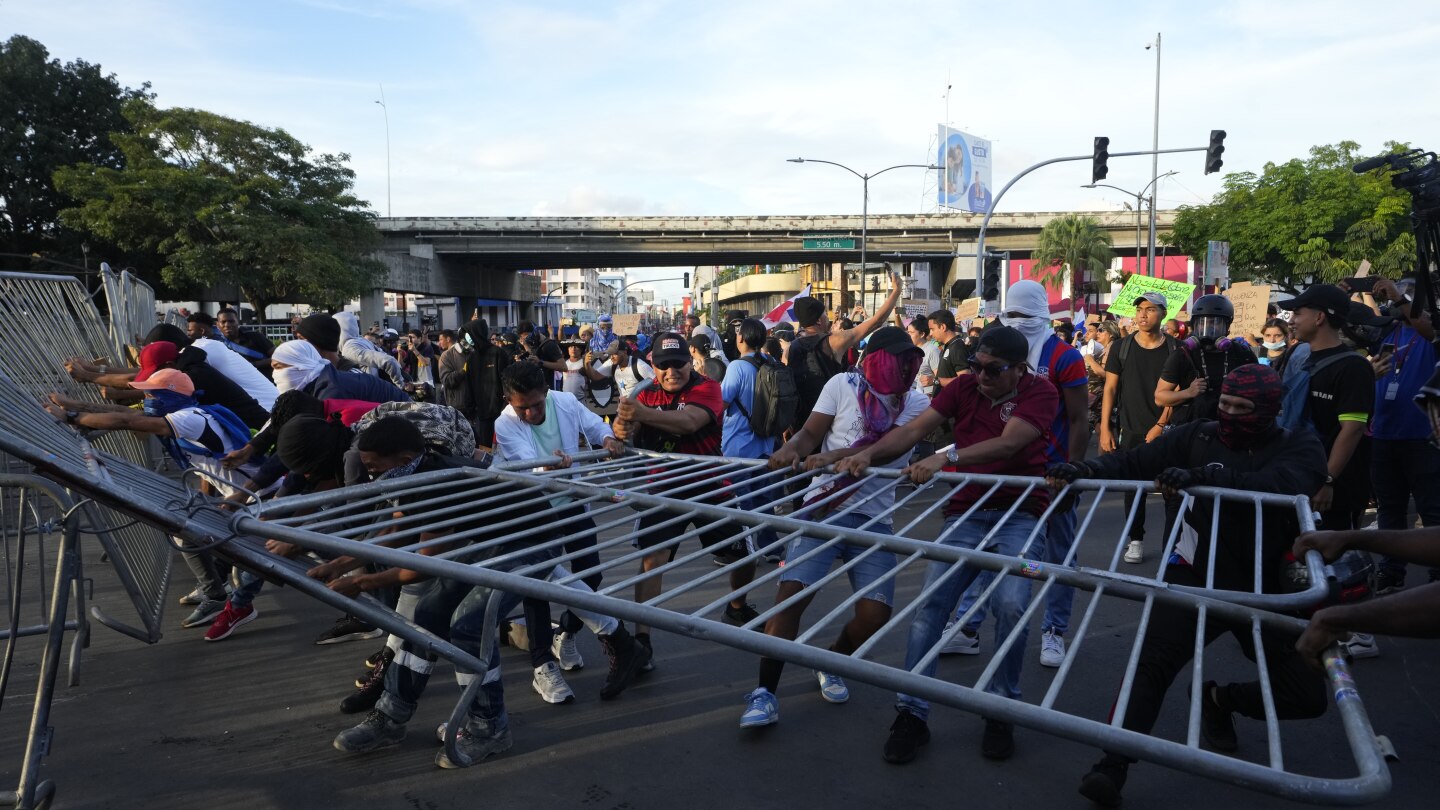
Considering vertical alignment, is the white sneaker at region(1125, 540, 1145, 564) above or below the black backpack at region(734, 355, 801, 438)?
below

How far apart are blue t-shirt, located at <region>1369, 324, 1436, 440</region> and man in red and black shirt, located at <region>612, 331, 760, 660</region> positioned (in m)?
3.82

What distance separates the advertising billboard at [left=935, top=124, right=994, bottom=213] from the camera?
6281 centimetres

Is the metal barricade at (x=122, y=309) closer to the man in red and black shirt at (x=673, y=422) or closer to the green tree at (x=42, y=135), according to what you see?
the man in red and black shirt at (x=673, y=422)

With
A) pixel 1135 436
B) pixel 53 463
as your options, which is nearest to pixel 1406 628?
pixel 53 463

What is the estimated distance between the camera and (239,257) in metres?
32.6

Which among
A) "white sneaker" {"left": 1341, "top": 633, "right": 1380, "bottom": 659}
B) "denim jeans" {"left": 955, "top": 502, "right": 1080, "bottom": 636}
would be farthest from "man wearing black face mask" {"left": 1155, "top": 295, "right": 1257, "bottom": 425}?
"denim jeans" {"left": 955, "top": 502, "right": 1080, "bottom": 636}

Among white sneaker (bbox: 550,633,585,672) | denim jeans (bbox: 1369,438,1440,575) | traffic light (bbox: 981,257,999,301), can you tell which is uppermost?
traffic light (bbox: 981,257,999,301)

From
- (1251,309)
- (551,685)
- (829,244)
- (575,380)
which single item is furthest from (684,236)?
(551,685)

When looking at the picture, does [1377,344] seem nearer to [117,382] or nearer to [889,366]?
[889,366]

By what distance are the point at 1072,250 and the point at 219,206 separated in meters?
40.0

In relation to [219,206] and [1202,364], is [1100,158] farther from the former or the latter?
[219,206]

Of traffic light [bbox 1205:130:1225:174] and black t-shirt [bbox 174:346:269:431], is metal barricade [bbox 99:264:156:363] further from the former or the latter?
traffic light [bbox 1205:130:1225:174]

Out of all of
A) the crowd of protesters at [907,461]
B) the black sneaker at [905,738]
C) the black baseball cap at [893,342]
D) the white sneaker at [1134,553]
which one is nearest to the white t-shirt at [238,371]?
the crowd of protesters at [907,461]

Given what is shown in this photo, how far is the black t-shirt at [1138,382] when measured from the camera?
262 inches
